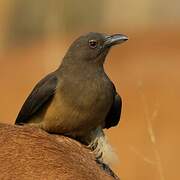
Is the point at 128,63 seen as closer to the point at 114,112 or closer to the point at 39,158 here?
the point at 114,112

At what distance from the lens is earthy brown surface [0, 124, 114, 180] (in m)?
7.01

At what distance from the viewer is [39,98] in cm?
934

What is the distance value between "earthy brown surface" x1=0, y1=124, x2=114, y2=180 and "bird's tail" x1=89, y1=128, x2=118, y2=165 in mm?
845

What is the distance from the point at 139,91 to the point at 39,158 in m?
3.86

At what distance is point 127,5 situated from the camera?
5669 centimetres

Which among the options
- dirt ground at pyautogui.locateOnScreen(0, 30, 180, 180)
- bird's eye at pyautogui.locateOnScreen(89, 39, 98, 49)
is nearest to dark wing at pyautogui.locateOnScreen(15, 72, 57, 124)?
bird's eye at pyautogui.locateOnScreen(89, 39, 98, 49)

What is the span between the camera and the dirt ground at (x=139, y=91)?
45.6 ft

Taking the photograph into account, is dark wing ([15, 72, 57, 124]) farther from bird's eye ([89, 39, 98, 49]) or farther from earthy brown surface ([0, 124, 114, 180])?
earthy brown surface ([0, 124, 114, 180])

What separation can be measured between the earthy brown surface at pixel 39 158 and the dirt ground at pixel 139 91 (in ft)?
6.47

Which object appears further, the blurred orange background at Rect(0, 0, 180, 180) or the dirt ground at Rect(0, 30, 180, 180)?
the blurred orange background at Rect(0, 0, 180, 180)

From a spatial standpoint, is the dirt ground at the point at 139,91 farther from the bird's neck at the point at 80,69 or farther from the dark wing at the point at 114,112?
the bird's neck at the point at 80,69

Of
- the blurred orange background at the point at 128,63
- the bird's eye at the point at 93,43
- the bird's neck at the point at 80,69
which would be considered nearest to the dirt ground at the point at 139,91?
the blurred orange background at the point at 128,63

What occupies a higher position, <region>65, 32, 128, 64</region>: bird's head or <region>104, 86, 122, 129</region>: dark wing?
<region>65, 32, 128, 64</region>: bird's head

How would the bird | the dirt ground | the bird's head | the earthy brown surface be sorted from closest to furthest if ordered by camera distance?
the earthy brown surface → the bird → the bird's head → the dirt ground
